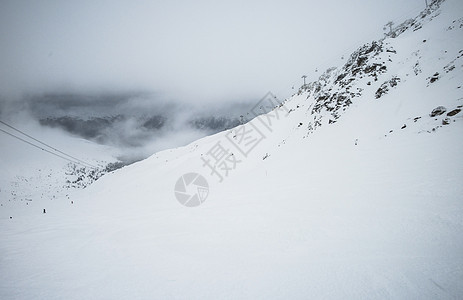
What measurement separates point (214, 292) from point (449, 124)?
14.4m

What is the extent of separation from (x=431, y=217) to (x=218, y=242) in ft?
18.3

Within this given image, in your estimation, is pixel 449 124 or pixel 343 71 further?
pixel 343 71

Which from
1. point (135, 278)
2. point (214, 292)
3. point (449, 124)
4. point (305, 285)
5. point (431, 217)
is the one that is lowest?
point (449, 124)

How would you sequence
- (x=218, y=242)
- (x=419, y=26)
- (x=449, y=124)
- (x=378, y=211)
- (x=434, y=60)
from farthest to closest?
(x=419, y=26) → (x=434, y=60) → (x=449, y=124) → (x=218, y=242) → (x=378, y=211)

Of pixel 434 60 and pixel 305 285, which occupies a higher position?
pixel 305 285

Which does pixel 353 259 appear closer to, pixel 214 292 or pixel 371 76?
pixel 214 292

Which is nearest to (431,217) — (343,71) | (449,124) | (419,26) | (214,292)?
(214,292)

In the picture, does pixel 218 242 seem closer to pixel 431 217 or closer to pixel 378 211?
pixel 378 211

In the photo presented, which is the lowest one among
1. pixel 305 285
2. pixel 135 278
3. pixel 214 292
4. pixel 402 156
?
pixel 402 156

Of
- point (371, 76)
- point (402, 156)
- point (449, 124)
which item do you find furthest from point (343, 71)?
point (402, 156)

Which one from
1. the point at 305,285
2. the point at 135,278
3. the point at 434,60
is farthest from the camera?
the point at 434,60

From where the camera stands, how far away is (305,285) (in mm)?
3449

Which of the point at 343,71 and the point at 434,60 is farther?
the point at 343,71

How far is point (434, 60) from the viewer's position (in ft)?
54.2
